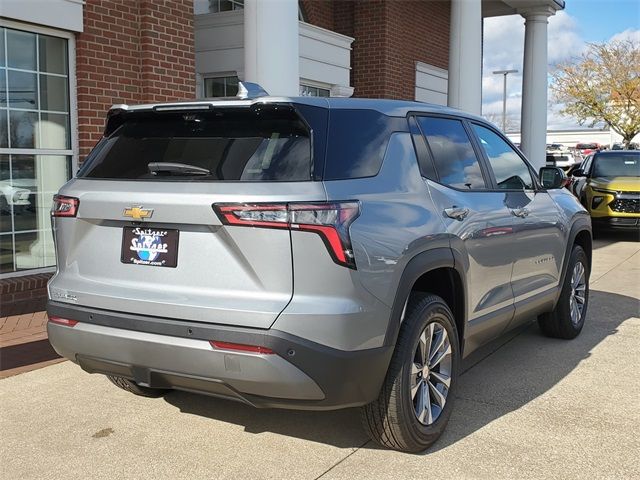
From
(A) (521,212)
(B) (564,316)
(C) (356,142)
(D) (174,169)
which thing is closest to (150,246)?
(D) (174,169)

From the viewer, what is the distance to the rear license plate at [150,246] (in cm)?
323

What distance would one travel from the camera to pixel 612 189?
1327 centimetres

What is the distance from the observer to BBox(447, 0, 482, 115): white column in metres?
11.2

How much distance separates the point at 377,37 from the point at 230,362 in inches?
426

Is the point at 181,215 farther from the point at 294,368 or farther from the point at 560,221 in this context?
the point at 560,221

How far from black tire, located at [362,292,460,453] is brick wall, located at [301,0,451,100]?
9727 millimetres

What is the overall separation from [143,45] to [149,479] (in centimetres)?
567

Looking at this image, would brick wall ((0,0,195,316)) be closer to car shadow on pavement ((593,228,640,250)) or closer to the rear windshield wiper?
the rear windshield wiper

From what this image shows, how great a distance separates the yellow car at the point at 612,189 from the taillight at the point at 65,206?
38.5 feet

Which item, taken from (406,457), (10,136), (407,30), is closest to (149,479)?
(406,457)

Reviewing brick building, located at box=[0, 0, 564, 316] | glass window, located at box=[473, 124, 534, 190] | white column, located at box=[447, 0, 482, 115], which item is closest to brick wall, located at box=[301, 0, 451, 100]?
white column, located at box=[447, 0, 482, 115]

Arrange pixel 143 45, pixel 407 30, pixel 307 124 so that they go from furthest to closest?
pixel 407 30, pixel 143 45, pixel 307 124

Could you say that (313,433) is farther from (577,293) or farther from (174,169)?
(577,293)

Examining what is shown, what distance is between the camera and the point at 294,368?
119 inches
